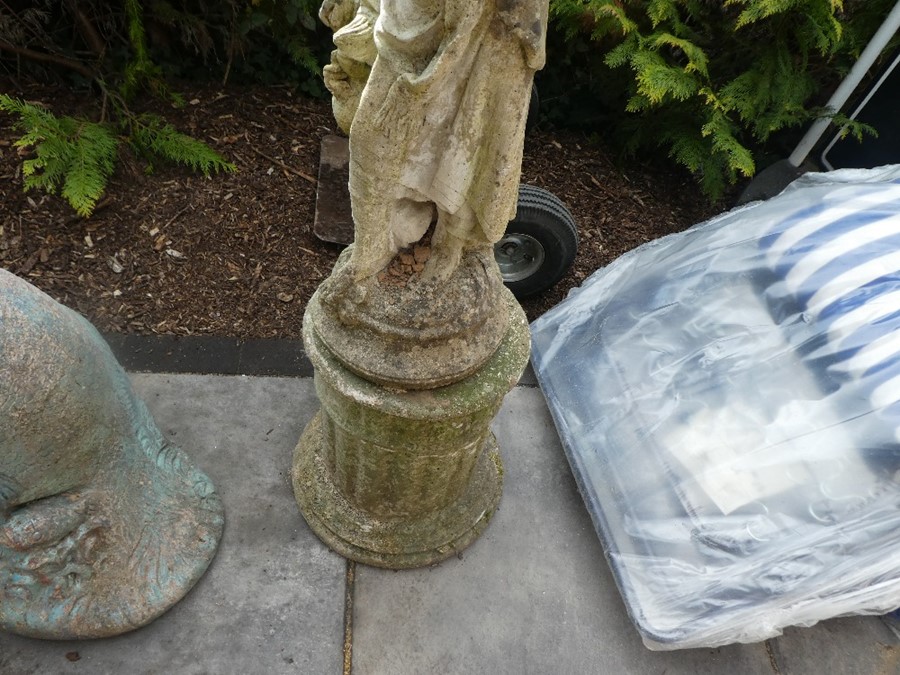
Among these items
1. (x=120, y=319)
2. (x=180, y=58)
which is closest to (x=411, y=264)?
(x=120, y=319)

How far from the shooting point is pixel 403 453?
6.91ft

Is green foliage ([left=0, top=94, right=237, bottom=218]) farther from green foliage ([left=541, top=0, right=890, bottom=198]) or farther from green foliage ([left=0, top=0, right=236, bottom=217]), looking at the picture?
green foliage ([left=541, top=0, right=890, bottom=198])

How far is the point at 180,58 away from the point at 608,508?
4018 mm

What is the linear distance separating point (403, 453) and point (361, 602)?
78 centimetres

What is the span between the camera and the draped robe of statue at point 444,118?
4.17ft

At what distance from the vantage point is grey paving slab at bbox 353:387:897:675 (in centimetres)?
239

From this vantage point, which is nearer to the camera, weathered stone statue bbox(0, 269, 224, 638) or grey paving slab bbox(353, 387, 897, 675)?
weathered stone statue bbox(0, 269, 224, 638)

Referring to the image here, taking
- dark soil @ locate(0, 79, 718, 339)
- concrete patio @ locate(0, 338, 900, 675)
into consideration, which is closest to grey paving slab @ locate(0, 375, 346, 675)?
concrete patio @ locate(0, 338, 900, 675)

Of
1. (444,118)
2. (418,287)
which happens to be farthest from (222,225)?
(444,118)

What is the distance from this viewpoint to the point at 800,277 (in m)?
2.52

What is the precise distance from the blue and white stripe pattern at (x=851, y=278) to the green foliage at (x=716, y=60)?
3.37 ft

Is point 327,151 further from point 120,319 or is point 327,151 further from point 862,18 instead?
point 862,18

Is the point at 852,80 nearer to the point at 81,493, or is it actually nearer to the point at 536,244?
the point at 536,244

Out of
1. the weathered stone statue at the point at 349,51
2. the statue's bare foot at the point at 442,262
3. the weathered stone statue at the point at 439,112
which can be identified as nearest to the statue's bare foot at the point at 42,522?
the weathered stone statue at the point at 439,112
